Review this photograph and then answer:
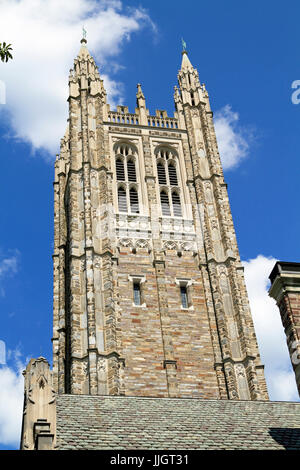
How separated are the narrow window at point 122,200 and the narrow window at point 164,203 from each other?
2.26 meters

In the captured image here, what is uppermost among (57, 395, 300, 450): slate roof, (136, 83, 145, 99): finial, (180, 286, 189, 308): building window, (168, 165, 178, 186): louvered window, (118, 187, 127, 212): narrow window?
(136, 83, 145, 99): finial

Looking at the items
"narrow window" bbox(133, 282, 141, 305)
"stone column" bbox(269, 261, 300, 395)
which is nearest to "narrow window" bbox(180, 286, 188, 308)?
"narrow window" bbox(133, 282, 141, 305)

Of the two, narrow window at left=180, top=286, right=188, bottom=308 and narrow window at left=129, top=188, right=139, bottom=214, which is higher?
narrow window at left=129, top=188, right=139, bottom=214

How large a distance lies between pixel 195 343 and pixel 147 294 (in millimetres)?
3666

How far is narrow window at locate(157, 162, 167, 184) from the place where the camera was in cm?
4575

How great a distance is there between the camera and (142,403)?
794 inches

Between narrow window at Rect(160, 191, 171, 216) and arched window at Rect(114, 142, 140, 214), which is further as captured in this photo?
narrow window at Rect(160, 191, 171, 216)

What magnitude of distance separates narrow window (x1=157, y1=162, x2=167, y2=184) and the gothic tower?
0.09 metres

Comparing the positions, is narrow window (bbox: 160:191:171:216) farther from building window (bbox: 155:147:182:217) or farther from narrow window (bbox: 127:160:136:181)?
narrow window (bbox: 127:160:136:181)

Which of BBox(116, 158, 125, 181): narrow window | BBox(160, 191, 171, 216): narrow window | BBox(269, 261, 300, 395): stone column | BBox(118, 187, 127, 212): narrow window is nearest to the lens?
BBox(269, 261, 300, 395): stone column

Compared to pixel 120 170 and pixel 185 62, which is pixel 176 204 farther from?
pixel 185 62
